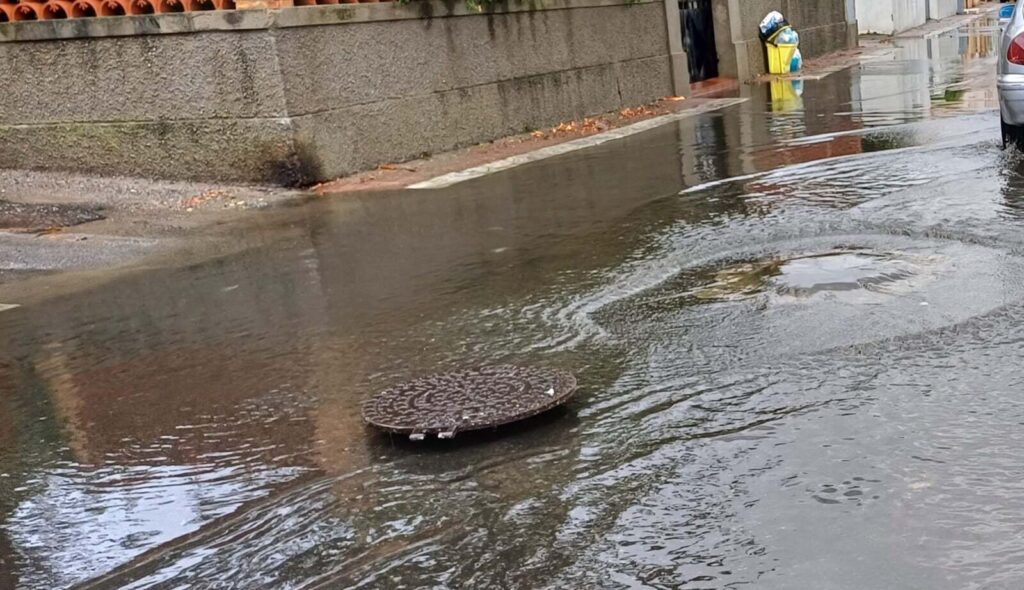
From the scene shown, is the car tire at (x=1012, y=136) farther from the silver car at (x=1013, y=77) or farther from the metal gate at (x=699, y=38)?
the metal gate at (x=699, y=38)

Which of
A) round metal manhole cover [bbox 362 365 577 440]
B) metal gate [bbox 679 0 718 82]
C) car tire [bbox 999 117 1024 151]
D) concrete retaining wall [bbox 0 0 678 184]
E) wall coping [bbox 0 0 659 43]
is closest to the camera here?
round metal manhole cover [bbox 362 365 577 440]

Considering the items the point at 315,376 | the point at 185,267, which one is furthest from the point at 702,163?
the point at 315,376

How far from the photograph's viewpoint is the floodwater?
11.0 ft

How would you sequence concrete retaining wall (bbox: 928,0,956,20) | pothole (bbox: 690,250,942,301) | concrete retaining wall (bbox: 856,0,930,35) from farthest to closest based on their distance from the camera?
concrete retaining wall (bbox: 928,0,956,20) < concrete retaining wall (bbox: 856,0,930,35) < pothole (bbox: 690,250,942,301)

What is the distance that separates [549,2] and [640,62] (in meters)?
3.16

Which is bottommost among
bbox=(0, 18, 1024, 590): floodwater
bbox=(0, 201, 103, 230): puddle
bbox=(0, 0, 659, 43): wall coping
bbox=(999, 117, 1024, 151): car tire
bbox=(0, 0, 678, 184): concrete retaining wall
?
bbox=(0, 18, 1024, 590): floodwater

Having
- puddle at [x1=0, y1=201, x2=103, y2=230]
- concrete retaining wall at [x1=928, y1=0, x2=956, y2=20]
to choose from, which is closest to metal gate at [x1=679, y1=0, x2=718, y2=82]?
puddle at [x1=0, y1=201, x2=103, y2=230]

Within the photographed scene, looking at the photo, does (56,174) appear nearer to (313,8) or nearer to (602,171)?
(313,8)

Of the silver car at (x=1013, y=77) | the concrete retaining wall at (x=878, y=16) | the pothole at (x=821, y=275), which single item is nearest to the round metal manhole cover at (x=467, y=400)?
the pothole at (x=821, y=275)

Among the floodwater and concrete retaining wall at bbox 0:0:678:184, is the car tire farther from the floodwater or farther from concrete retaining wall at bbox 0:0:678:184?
concrete retaining wall at bbox 0:0:678:184

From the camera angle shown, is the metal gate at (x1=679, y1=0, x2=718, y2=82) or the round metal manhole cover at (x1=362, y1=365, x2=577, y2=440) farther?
the metal gate at (x1=679, y1=0, x2=718, y2=82)

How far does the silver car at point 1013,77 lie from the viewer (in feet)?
30.3

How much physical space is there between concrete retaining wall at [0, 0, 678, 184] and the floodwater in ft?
8.33

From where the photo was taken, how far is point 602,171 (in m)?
11.2
